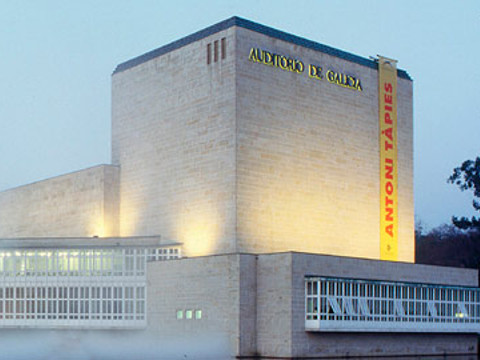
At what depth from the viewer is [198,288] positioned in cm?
5103

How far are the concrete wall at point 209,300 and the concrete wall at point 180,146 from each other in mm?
2687

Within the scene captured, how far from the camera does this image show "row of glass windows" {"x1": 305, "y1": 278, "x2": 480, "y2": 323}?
4891cm

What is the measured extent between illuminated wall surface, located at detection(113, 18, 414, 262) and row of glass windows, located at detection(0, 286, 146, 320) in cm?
495

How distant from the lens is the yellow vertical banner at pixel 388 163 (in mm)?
61656

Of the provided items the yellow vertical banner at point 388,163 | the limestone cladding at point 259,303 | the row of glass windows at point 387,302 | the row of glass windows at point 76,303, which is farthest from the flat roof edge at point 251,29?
the row of glass windows at point 387,302

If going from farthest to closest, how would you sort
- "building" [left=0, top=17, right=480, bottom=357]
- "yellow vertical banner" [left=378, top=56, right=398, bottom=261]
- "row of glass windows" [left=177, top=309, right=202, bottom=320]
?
"yellow vertical banner" [left=378, top=56, right=398, bottom=261] < "row of glass windows" [left=177, top=309, right=202, bottom=320] < "building" [left=0, top=17, right=480, bottom=357]

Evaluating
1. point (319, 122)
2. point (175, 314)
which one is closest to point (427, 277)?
point (319, 122)

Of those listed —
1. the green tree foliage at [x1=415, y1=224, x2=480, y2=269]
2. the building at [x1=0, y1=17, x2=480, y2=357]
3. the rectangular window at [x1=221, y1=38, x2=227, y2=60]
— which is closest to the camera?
the building at [x1=0, y1=17, x2=480, y2=357]

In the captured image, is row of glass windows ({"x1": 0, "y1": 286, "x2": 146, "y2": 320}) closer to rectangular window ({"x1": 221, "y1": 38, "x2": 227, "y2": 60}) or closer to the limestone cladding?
the limestone cladding

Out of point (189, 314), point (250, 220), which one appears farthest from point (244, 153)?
point (189, 314)

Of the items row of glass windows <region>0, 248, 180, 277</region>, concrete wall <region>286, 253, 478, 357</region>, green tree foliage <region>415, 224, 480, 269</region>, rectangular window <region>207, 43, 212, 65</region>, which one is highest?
rectangular window <region>207, 43, 212, 65</region>

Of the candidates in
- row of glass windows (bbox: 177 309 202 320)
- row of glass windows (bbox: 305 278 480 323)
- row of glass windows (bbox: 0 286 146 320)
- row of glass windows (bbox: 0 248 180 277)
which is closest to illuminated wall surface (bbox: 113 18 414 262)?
row of glass windows (bbox: 0 248 180 277)

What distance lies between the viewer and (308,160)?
57.2m

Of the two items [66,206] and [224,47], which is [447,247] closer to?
[66,206]
